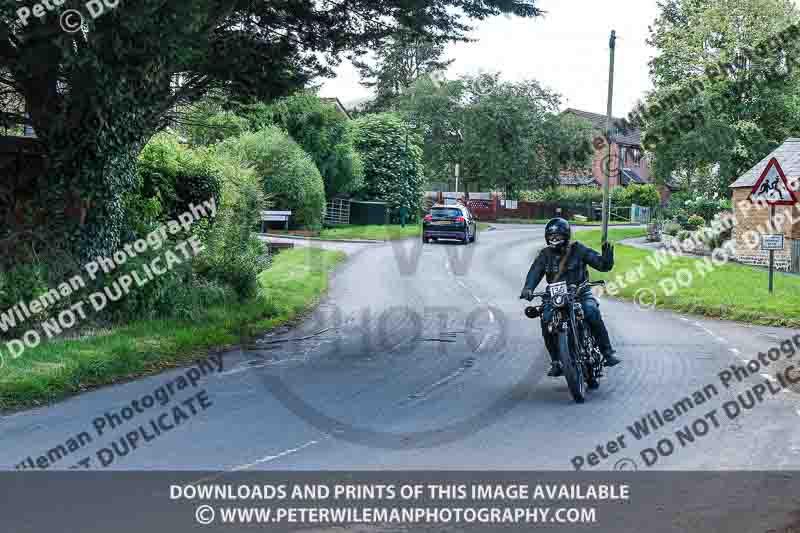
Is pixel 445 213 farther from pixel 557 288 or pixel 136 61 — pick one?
pixel 557 288

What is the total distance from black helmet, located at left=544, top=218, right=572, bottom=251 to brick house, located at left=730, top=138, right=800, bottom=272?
19580 mm

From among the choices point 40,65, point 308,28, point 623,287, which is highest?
point 308,28

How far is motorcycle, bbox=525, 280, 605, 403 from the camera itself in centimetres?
911

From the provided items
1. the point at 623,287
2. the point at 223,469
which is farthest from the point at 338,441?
the point at 623,287

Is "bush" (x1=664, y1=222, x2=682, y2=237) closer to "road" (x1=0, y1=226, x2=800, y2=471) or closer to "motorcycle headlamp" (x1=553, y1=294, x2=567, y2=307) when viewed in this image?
"road" (x1=0, y1=226, x2=800, y2=471)

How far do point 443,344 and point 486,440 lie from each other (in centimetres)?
589

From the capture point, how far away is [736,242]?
32.1 m

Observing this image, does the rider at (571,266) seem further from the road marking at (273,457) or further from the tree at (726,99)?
the tree at (726,99)

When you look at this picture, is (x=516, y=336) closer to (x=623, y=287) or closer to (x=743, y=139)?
(x=623, y=287)

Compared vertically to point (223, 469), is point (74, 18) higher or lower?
higher

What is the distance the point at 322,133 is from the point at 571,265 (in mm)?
37881

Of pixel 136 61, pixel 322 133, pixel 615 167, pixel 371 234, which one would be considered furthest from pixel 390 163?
pixel 136 61

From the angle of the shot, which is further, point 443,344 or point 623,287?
point 623,287

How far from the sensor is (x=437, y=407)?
29.3 ft
